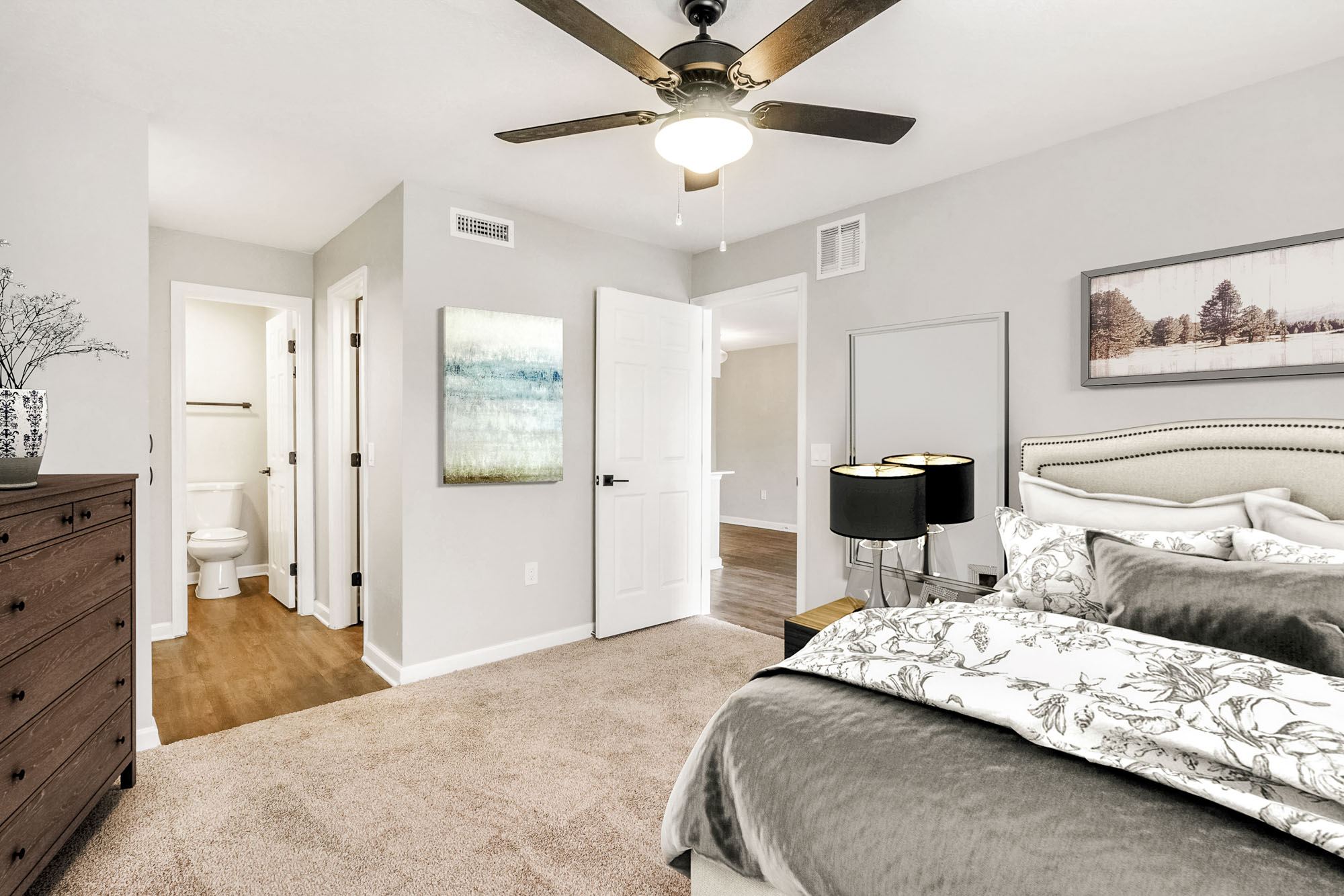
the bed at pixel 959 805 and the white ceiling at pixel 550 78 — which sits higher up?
the white ceiling at pixel 550 78

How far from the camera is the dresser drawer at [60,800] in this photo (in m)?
1.50

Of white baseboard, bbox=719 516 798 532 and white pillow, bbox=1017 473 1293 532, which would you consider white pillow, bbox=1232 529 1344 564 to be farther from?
white baseboard, bbox=719 516 798 532

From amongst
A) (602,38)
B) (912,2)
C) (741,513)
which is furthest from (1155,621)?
(741,513)

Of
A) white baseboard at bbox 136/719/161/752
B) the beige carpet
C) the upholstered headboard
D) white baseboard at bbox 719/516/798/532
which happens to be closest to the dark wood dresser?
the beige carpet

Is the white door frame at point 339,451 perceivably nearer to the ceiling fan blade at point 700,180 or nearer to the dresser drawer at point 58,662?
the dresser drawer at point 58,662

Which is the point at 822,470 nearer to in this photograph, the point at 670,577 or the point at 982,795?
the point at 670,577

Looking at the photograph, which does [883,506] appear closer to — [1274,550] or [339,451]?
[1274,550]

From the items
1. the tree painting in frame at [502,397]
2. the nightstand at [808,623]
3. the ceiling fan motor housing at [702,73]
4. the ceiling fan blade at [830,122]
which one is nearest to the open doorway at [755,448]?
the tree painting in frame at [502,397]

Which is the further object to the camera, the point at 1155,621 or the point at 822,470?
the point at 822,470

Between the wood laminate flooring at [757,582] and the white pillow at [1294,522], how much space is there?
236 centimetres

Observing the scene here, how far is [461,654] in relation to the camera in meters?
3.30

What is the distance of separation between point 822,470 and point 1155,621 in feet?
6.78

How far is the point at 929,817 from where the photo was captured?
106cm

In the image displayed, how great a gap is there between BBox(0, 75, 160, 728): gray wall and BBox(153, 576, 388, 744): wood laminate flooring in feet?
1.27
